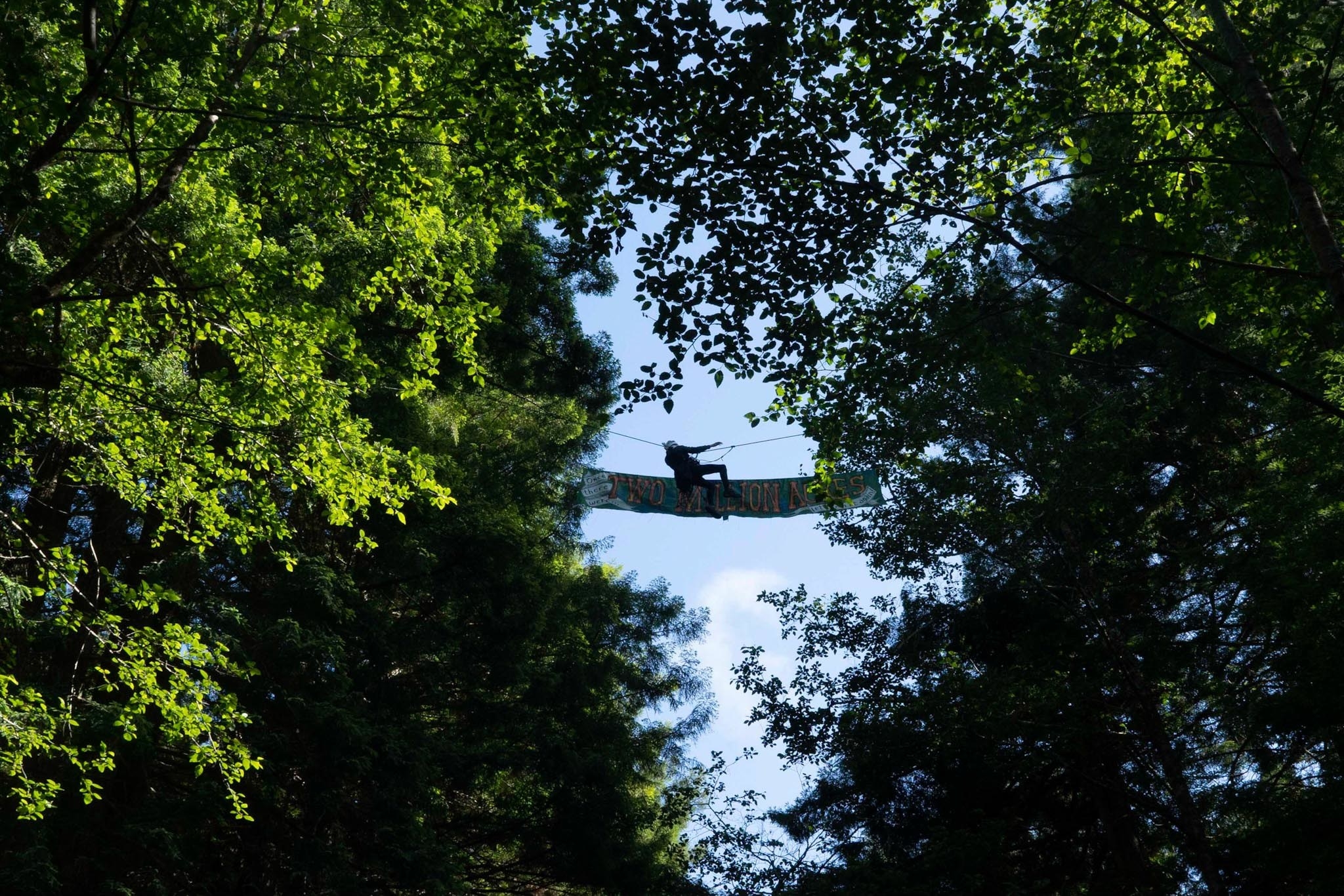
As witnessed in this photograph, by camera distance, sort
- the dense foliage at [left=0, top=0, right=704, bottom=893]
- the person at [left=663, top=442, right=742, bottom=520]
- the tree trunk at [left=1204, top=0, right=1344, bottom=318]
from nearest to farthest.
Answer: the tree trunk at [left=1204, top=0, right=1344, bottom=318] → the dense foliage at [left=0, top=0, right=704, bottom=893] → the person at [left=663, top=442, right=742, bottom=520]

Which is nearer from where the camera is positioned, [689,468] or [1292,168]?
[1292,168]

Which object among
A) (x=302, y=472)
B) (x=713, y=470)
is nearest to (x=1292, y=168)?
(x=302, y=472)

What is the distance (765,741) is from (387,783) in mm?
4190

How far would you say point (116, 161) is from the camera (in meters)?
7.05

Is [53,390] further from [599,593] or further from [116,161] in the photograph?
[599,593]

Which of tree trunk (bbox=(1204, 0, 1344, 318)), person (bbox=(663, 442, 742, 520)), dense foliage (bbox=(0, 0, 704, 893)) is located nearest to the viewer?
tree trunk (bbox=(1204, 0, 1344, 318))

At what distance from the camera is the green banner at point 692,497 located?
47.0ft

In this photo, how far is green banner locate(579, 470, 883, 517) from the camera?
47.0 ft

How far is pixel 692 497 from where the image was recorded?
1451cm

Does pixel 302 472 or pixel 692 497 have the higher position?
pixel 692 497

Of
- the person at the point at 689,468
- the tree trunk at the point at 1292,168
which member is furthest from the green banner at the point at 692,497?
the tree trunk at the point at 1292,168

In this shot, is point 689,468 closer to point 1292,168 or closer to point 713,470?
point 713,470

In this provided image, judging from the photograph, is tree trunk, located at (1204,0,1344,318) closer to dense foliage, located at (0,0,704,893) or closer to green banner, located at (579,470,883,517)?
dense foliage, located at (0,0,704,893)

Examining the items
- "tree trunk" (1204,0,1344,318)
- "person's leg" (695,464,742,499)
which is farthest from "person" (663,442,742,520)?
"tree trunk" (1204,0,1344,318)
